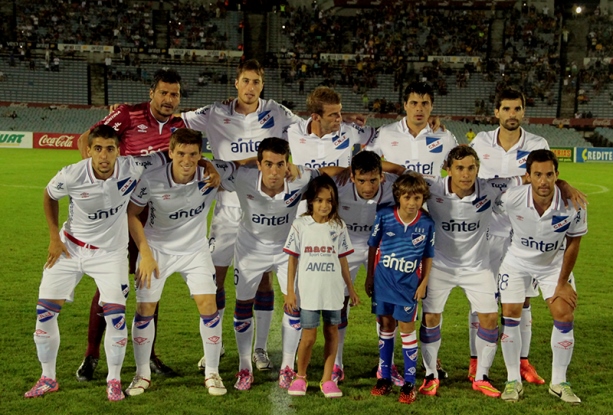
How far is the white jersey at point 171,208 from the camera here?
5488mm

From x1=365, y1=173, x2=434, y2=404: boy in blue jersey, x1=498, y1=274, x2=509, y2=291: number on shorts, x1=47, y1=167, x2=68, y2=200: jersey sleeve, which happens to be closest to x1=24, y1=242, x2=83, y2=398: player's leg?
x1=47, y1=167, x2=68, y2=200: jersey sleeve

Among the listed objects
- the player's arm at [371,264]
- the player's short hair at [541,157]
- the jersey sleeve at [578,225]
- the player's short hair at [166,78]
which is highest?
the player's short hair at [166,78]

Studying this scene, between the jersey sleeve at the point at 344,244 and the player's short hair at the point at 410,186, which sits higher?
the player's short hair at the point at 410,186

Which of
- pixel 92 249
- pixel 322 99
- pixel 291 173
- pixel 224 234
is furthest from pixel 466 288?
pixel 92 249

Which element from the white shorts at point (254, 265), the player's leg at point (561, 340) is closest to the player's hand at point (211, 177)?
the white shorts at point (254, 265)

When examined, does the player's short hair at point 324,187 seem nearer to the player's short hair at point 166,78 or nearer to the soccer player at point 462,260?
the soccer player at point 462,260

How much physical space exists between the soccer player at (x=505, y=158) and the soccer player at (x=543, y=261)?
483 millimetres

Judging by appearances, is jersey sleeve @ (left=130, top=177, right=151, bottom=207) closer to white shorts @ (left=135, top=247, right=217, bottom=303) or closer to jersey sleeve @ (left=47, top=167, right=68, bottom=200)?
white shorts @ (left=135, top=247, right=217, bottom=303)

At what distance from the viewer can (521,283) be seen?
5562mm

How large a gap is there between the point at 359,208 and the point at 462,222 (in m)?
0.88

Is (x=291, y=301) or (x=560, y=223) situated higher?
(x=560, y=223)

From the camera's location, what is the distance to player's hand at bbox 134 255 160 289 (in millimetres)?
5344

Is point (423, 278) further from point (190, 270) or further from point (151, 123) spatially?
point (151, 123)

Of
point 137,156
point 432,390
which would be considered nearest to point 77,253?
point 137,156
